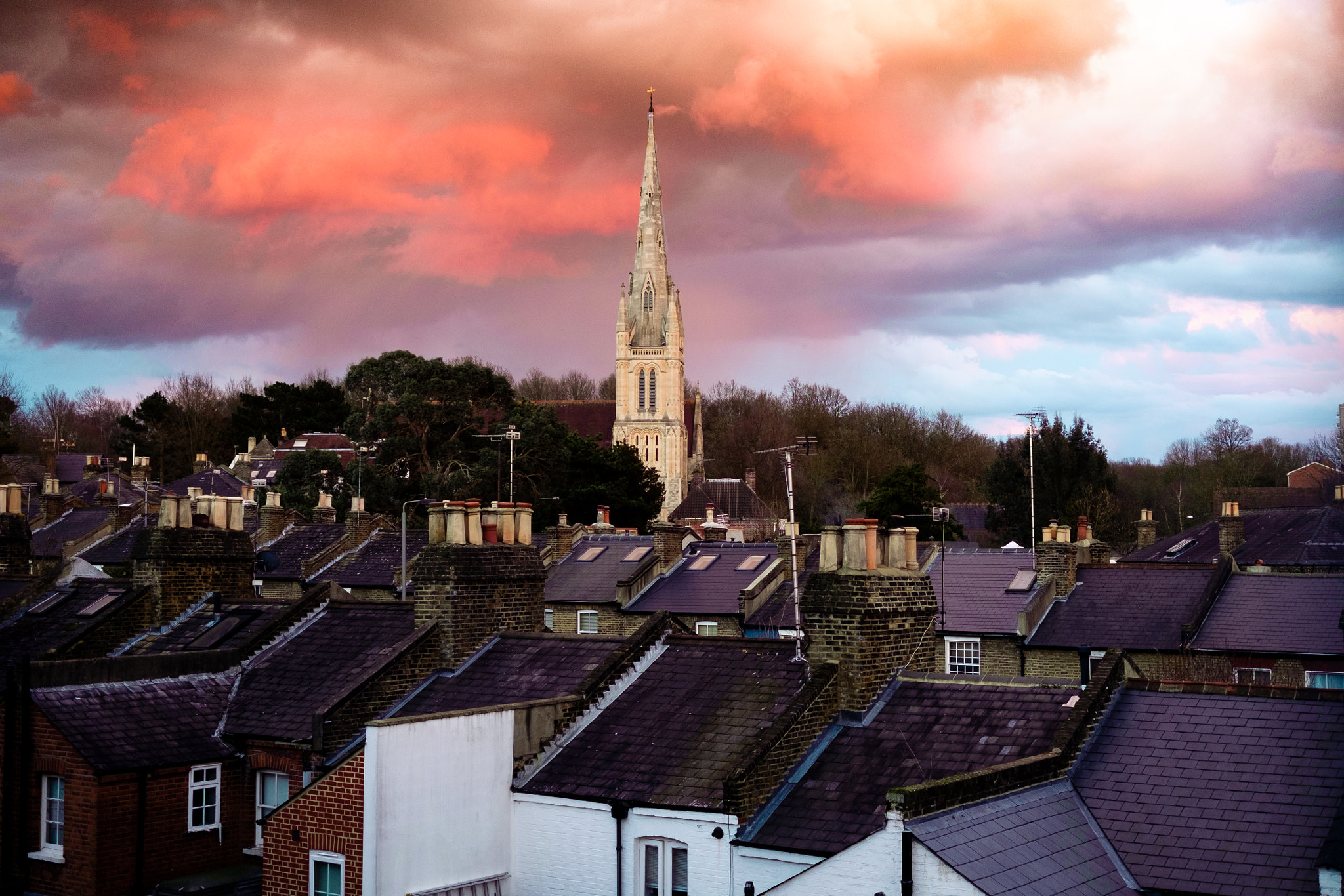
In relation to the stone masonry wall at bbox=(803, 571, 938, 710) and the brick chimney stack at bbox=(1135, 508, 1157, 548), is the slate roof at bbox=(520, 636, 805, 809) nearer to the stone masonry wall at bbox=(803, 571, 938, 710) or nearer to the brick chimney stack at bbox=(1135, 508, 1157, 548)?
the stone masonry wall at bbox=(803, 571, 938, 710)

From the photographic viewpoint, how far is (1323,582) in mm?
31828

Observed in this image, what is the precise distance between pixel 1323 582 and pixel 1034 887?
25200 mm

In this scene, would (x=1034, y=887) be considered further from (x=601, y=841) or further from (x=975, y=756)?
(x=601, y=841)

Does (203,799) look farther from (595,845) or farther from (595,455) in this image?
(595,455)

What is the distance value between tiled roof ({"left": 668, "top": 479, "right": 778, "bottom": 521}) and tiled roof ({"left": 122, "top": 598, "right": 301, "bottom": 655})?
7891 centimetres

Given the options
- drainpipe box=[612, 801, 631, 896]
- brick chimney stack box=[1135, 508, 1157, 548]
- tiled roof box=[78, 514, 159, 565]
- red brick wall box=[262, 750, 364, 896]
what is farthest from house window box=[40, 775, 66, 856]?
brick chimney stack box=[1135, 508, 1157, 548]

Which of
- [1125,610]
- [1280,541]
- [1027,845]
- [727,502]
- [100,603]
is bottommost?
[1027,845]

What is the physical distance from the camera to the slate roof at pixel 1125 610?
32.8m

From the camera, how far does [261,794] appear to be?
18688 millimetres

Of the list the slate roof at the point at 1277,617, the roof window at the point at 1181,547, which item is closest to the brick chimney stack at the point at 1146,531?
the roof window at the point at 1181,547

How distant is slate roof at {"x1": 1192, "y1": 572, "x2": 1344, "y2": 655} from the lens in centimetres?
3028

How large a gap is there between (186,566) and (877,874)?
17.9 metres

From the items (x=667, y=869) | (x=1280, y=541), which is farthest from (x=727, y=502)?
(x=667, y=869)

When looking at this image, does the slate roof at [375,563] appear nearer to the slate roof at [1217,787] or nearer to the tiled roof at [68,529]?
the tiled roof at [68,529]
